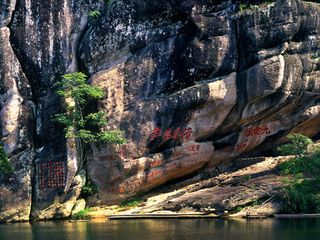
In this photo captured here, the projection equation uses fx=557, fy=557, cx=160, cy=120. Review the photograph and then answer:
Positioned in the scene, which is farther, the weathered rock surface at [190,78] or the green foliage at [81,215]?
the weathered rock surface at [190,78]

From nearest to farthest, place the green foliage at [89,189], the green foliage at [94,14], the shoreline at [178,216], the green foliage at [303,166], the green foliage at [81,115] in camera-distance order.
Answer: the shoreline at [178,216]
the green foliage at [303,166]
the green foliage at [81,115]
the green foliage at [89,189]
the green foliage at [94,14]

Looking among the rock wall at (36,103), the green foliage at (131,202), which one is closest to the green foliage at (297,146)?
the green foliage at (131,202)

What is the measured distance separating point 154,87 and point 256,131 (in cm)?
388

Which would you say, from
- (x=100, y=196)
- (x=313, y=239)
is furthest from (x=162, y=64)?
(x=313, y=239)

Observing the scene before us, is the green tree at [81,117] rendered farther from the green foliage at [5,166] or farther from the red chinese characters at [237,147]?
the red chinese characters at [237,147]

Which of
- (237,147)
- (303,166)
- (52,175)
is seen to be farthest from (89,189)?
(303,166)

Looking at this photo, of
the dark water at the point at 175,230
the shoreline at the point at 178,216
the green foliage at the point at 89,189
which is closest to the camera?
the dark water at the point at 175,230

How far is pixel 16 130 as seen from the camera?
18953 millimetres

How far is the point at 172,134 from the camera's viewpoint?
61.0ft

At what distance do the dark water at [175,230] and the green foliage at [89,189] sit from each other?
201 centimetres

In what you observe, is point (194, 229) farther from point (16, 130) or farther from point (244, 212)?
point (16, 130)

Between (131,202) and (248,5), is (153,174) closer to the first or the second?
(131,202)

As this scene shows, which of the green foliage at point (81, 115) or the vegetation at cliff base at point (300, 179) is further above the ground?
the green foliage at point (81, 115)

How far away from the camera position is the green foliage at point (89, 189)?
18625mm
